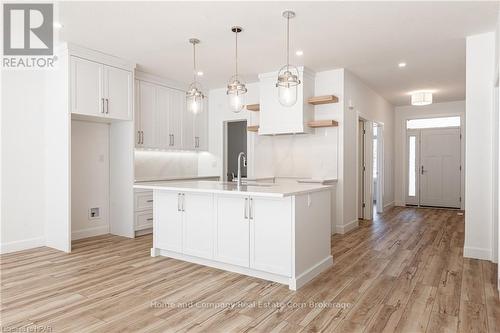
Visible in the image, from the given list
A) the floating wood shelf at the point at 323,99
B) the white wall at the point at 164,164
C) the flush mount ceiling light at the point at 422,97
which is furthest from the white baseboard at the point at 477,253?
the white wall at the point at 164,164

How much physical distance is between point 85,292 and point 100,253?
1.34 m

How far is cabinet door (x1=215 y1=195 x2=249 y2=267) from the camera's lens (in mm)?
3312

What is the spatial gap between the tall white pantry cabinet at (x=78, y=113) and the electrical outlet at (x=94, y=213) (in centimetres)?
39

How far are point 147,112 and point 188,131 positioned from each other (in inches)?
41.2

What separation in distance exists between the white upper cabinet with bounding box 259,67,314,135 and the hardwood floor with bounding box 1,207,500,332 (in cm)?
209

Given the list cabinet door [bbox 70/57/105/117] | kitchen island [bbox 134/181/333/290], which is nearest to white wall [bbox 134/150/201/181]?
cabinet door [bbox 70/57/105/117]

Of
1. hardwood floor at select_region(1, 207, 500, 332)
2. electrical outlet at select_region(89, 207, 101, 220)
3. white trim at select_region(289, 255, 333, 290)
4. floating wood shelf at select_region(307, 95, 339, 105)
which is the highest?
floating wood shelf at select_region(307, 95, 339, 105)

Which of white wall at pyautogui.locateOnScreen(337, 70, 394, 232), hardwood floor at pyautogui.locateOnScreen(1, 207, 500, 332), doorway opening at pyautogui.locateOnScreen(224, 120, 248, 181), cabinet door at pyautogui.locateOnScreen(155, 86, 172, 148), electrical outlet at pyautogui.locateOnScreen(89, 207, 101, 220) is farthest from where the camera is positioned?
doorway opening at pyautogui.locateOnScreen(224, 120, 248, 181)

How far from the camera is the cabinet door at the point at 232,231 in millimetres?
3312

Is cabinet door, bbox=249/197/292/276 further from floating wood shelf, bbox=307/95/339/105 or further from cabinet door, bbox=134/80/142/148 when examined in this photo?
cabinet door, bbox=134/80/142/148

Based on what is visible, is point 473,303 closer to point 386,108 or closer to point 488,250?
point 488,250

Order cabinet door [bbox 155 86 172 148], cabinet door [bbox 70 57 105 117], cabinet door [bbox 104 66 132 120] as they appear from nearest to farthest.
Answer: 1. cabinet door [bbox 70 57 105 117]
2. cabinet door [bbox 104 66 132 120]
3. cabinet door [bbox 155 86 172 148]

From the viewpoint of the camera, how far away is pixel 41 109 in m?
4.59

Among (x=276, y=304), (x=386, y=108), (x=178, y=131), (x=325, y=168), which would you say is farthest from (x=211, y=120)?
(x=276, y=304)
